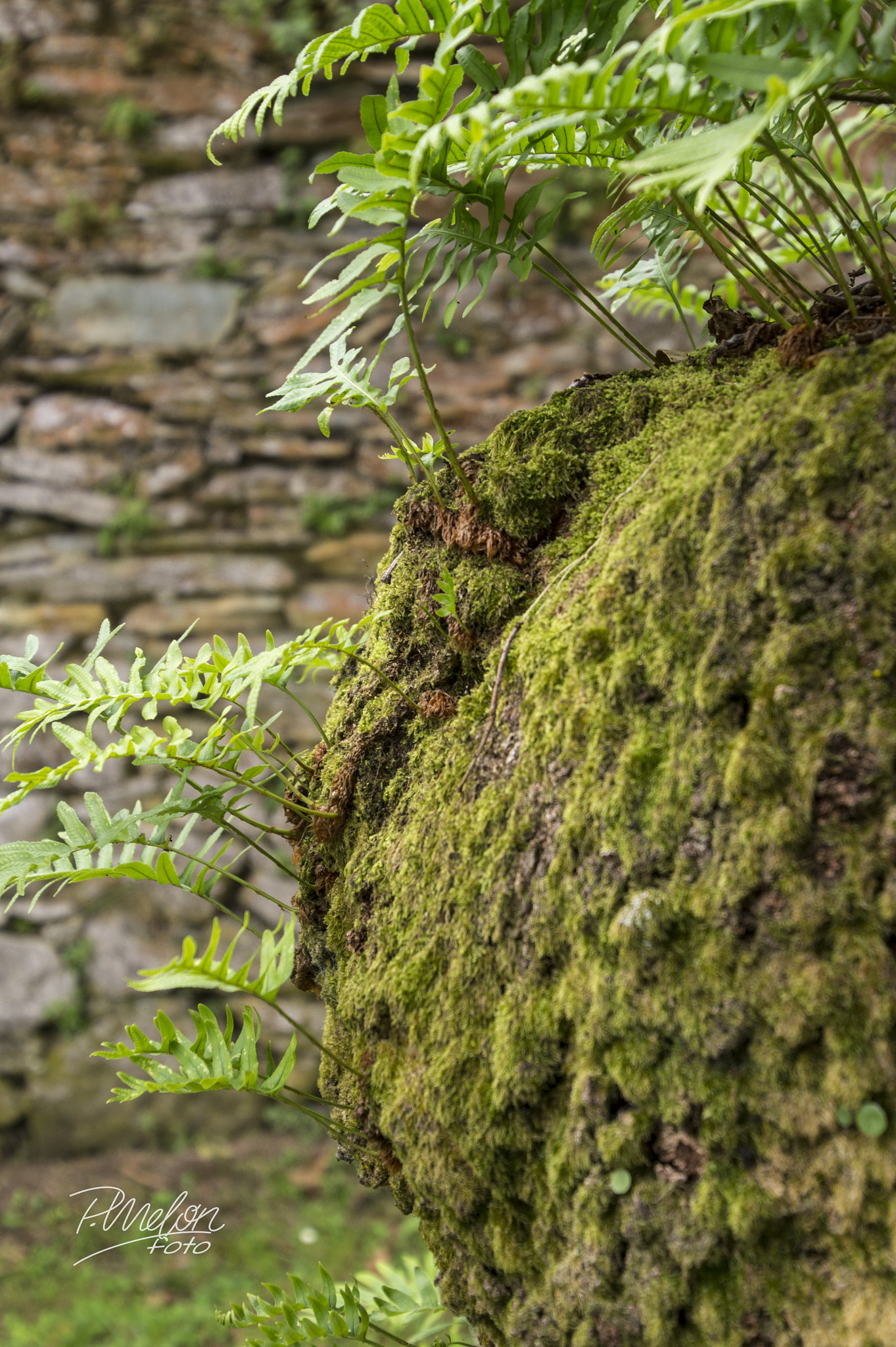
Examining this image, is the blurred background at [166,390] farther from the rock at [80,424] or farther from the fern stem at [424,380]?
the fern stem at [424,380]

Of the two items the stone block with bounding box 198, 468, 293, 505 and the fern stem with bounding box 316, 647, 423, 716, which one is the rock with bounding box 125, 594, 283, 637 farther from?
the fern stem with bounding box 316, 647, 423, 716

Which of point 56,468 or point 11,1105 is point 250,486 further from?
point 11,1105

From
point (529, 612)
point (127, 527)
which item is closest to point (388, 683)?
point (529, 612)

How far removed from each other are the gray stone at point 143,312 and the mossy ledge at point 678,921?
8.47 ft

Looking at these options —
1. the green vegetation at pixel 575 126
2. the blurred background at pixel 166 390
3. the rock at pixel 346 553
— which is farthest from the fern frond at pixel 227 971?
the rock at pixel 346 553

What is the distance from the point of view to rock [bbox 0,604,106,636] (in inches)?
115

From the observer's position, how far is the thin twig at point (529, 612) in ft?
2.37

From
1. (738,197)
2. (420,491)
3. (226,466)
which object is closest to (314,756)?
(420,491)

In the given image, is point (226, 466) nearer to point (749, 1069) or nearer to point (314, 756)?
point (314, 756)

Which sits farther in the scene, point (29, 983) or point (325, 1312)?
point (29, 983)

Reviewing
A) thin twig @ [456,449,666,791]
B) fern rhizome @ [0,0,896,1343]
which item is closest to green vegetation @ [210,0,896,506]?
fern rhizome @ [0,0,896,1343]

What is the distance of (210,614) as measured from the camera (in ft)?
9.61

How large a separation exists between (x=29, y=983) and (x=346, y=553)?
1.72 metres

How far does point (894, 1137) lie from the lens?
1.50 ft
